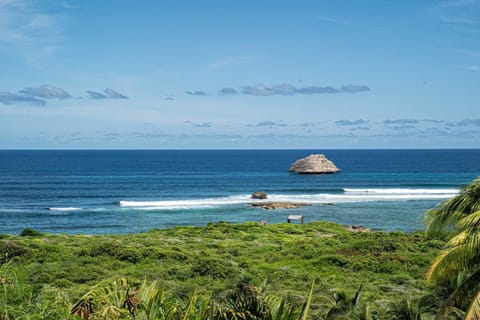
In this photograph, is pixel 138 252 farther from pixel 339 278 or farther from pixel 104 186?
pixel 104 186

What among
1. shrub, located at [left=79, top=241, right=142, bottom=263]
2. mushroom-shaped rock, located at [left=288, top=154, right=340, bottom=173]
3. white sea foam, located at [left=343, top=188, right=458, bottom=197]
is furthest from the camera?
mushroom-shaped rock, located at [left=288, top=154, right=340, bottom=173]

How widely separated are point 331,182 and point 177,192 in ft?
125

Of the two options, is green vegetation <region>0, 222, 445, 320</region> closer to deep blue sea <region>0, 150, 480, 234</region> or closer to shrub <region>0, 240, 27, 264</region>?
shrub <region>0, 240, 27, 264</region>

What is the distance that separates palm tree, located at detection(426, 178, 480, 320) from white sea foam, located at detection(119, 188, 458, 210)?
221 ft

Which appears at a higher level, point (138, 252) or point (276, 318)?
point (276, 318)

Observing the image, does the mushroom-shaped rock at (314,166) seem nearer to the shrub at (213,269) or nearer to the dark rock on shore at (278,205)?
the dark rock on shore at (278,205)

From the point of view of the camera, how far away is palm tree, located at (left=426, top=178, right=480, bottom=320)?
11797 mm

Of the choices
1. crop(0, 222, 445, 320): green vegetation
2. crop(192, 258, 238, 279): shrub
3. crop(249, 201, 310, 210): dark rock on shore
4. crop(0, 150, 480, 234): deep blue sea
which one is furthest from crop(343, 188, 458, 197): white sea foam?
crop(192, 258, 238, 279): shrub

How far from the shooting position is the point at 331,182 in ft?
397

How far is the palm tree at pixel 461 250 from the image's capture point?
1180 cm

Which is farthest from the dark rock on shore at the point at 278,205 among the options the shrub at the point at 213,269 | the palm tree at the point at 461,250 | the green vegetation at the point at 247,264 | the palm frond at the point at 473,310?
the palm frond at the point at 473,310

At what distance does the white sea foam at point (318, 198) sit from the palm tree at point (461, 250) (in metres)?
67.3

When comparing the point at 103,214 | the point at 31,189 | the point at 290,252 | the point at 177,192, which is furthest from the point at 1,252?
the point at 31,189

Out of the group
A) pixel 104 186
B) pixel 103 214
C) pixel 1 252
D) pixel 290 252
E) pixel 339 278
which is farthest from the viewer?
pixel 104 186
